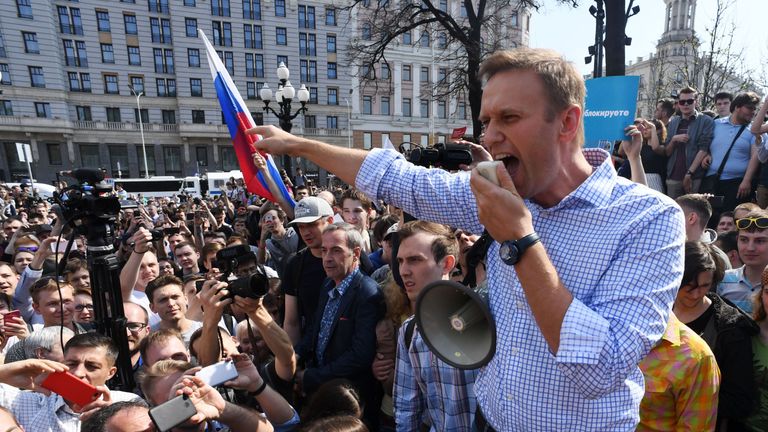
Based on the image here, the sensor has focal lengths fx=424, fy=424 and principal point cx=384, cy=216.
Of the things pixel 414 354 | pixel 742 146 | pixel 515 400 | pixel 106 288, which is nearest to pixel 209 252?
pixel 106 288

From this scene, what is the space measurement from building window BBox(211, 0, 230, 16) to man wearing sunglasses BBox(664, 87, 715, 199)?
49.3m

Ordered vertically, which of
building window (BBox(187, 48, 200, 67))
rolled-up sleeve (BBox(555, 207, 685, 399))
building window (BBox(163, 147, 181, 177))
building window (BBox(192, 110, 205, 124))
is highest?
building window (BBox(187, 48, 200, 67))

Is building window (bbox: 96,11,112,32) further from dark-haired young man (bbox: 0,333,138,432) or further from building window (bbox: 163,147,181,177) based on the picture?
dark-haired young man (bbox: 0,333,138,432)

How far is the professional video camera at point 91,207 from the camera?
2373 millimetres

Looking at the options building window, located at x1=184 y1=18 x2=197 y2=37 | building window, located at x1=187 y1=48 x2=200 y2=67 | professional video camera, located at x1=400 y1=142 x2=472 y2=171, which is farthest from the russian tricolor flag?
building window, located at x1=184 y1=18 x2=197 y2=37

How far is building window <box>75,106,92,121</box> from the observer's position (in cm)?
4203

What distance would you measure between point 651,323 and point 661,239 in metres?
0.22

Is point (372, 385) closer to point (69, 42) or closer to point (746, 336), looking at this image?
point (746, 336)

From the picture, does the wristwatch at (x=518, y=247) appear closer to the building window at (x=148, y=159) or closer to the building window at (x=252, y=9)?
the building window at (x=148, y=159)

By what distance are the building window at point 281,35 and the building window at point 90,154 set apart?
21974 mm

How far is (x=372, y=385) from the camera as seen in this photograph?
3.14 metres

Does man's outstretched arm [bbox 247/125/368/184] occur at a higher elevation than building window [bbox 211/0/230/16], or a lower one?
lower

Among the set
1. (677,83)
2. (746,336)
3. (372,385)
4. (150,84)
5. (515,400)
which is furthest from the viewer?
(150,84)

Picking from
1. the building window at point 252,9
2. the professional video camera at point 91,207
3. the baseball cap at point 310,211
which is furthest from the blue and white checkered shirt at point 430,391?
the building window at point 252,9
